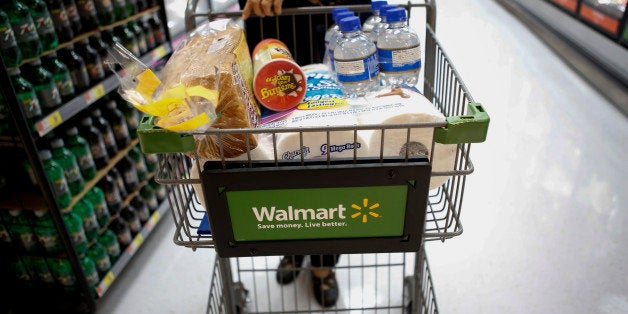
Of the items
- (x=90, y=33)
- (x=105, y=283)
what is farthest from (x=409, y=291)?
(x=90, y=33)

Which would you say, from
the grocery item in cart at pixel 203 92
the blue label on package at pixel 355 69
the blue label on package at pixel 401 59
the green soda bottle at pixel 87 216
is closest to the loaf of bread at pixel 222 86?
the grocery item in cart at pixel 203 92

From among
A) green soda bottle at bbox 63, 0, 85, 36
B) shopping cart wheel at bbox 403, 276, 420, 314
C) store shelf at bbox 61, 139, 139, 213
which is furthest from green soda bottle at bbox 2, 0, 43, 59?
shopping cart wheel at bbox 403, 276, 420, 314

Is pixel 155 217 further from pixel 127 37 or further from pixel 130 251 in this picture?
pixel 127 37

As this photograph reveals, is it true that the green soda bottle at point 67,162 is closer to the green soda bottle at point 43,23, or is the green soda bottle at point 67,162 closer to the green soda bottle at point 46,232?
the green soda bottle at point 46,232

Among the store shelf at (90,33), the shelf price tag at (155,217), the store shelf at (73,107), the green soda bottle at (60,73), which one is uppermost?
the store shelf at (90,33)

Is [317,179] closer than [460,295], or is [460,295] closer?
[317,179]

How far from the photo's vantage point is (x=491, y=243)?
2.49 m

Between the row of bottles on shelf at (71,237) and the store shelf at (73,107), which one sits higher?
the store shelf at (73,107)

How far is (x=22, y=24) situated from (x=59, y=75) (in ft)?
0.83

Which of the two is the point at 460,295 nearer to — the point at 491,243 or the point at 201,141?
the point at 491,243

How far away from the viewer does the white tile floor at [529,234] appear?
219cm

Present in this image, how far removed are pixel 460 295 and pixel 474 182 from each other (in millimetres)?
976

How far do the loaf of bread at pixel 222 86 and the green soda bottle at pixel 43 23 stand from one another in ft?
3.39

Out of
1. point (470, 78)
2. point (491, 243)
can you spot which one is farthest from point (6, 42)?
point (470, 78)
